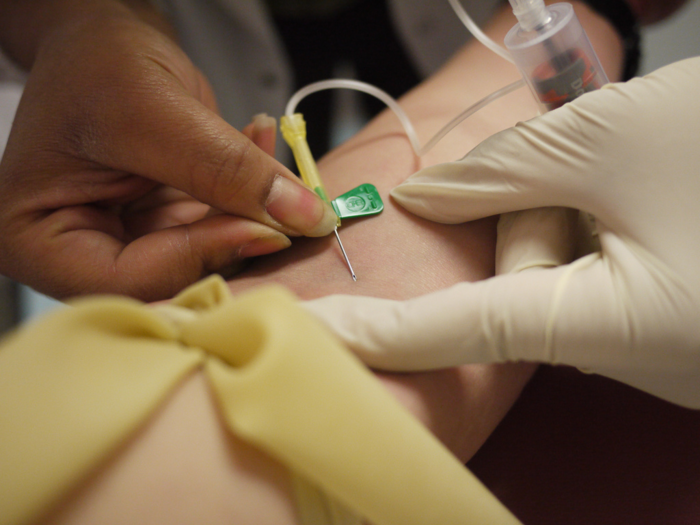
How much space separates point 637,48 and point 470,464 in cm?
111

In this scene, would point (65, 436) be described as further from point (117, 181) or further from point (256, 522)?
point (117, 181)

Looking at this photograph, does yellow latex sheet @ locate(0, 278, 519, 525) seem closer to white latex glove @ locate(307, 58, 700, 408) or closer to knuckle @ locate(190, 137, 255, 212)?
white latex glove @ locate(307, 58, 700, 408)

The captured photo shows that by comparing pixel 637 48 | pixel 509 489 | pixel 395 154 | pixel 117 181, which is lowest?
pixel 509 489

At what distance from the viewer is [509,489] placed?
0.67 metres

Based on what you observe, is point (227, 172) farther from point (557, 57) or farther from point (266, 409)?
point (557, 57)

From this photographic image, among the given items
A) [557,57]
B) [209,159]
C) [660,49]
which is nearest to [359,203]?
[209,159]

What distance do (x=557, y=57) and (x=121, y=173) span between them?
0.75 m

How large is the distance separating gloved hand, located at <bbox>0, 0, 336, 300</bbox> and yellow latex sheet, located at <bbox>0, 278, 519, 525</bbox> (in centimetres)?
30

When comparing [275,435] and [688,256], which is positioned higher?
[275,435]

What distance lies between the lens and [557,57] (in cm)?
66

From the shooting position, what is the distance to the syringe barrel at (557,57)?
2.13 ft

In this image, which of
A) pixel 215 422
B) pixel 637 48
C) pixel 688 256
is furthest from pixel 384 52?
pixel 215 422

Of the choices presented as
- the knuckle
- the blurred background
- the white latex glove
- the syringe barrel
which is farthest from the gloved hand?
the blurred background

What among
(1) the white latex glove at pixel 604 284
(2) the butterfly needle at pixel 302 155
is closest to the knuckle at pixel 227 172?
(2) the butterfly needle at pixel 302 155
